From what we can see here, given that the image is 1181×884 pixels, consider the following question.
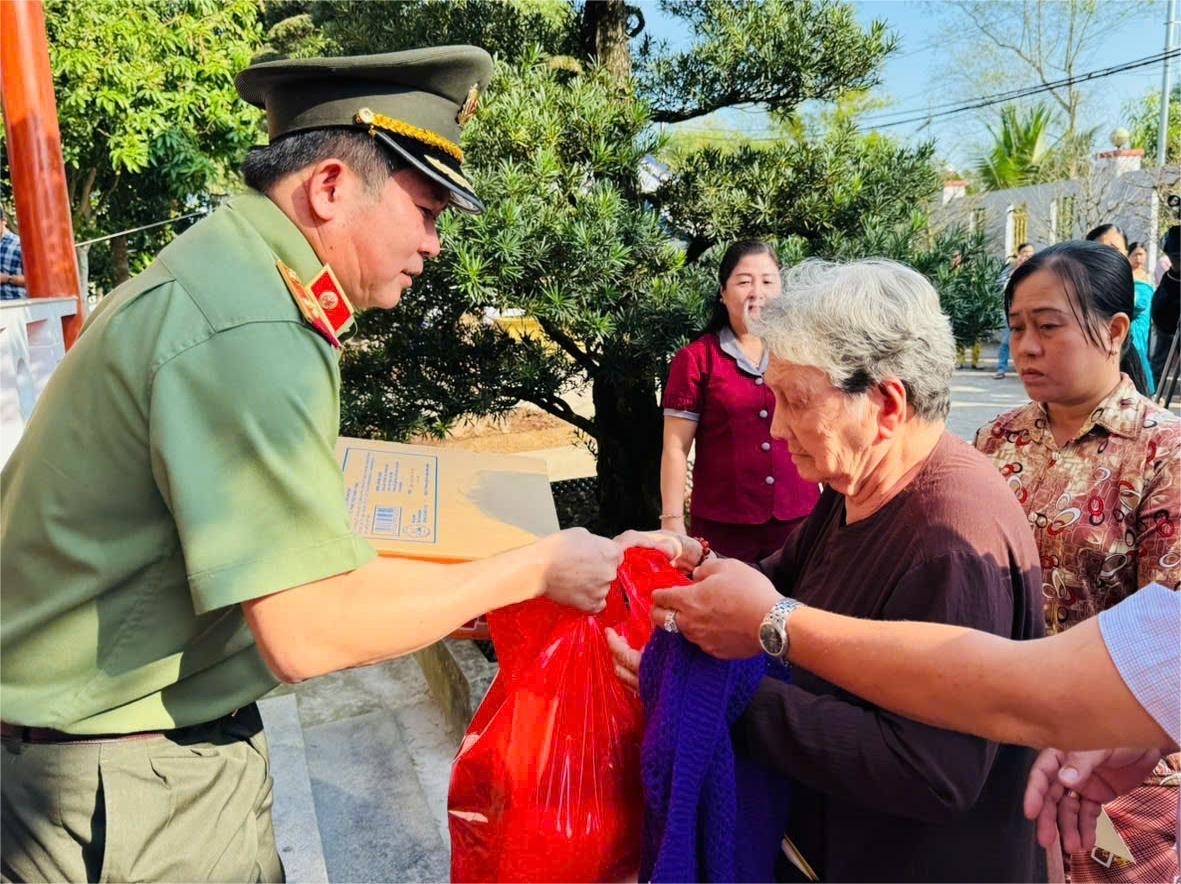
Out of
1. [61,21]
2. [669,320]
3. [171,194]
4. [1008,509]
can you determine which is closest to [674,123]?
[669,320]

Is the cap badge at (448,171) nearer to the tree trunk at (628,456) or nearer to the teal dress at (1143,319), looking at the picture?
the tree trunk at (628,456)

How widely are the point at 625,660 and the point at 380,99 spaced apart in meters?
1.05

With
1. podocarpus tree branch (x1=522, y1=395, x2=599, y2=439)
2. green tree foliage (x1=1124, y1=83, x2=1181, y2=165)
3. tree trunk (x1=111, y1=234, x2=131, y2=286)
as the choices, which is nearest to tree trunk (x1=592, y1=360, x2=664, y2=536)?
podocarpus tree branch (x1=522, y1=395, x2=599, y2=439)

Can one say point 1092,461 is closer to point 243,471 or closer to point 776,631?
point 776,631

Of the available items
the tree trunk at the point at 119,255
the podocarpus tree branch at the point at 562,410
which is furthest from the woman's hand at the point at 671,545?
the tree trunk at the point at 119,255

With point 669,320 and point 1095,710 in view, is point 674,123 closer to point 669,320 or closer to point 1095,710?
point 669,320

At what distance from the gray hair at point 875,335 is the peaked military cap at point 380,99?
634 millimetres

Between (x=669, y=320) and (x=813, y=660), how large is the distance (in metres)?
2.62

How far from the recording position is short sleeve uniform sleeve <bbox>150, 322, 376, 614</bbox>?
40.6 inches

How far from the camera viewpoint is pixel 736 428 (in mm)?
3213

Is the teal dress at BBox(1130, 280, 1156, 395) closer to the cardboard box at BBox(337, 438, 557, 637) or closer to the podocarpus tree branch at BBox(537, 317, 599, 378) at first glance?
the podocarpus tree branch at BBox(537, 317, 599, 378)

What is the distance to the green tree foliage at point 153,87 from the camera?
6043mm

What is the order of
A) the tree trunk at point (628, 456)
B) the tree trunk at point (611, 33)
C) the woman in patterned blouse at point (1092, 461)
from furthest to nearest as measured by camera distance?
the tree trunk at point (628, 456)
the tree trunk at point (611, 33)
the woman in patterned blouse at point (1092, 461)

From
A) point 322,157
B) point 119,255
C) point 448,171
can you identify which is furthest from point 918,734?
point 119,255
